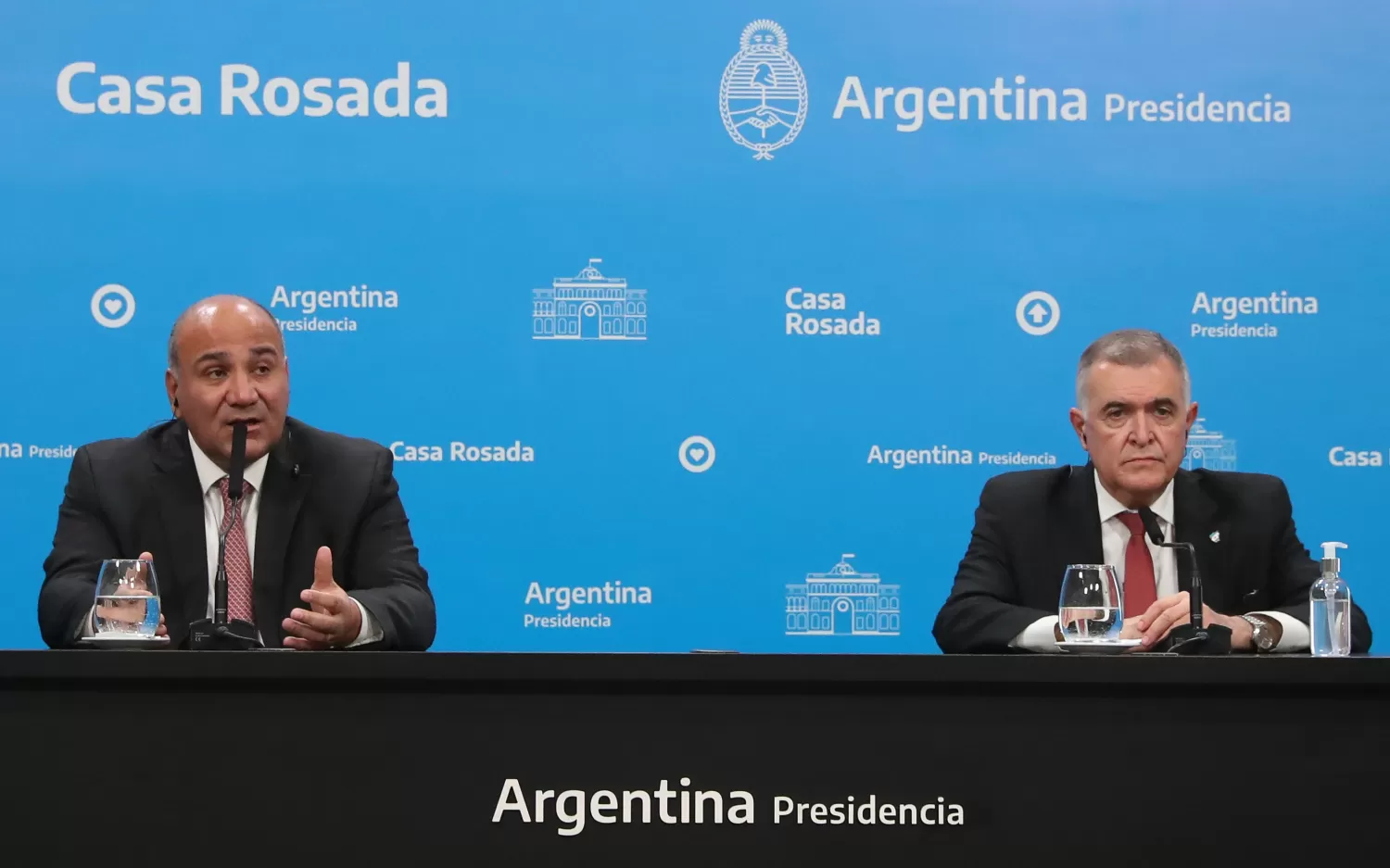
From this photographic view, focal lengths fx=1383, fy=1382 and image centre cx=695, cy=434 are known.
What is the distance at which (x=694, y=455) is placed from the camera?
404cm

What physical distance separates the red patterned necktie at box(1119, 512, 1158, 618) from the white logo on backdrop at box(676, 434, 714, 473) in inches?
54.8

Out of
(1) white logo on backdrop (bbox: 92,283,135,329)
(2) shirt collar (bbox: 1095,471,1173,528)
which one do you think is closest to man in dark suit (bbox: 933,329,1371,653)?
(2) shirt collar (bbox: 1095,471,1173,528)

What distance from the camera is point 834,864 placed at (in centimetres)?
185

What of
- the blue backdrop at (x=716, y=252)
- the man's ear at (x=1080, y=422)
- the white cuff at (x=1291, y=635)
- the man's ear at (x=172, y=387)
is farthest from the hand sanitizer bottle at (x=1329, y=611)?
the man's ear at (x=172, y=387)

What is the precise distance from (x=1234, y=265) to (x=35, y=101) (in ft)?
11.4

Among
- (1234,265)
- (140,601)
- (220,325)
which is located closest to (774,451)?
(1234,265)

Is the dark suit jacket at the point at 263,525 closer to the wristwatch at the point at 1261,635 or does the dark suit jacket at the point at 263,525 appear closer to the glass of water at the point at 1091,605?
the glass of water at the point at 1091,605

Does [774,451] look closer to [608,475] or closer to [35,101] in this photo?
[608,475]

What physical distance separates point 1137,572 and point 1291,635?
0.34 meters

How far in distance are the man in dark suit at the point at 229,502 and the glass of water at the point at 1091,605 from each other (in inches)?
49.6

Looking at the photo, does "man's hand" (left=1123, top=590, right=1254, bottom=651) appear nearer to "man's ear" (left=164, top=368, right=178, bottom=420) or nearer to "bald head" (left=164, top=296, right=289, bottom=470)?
"bald head" (left=164, top=296, right=289, bottom=470)

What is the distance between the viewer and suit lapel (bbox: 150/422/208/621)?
2877 millimetres

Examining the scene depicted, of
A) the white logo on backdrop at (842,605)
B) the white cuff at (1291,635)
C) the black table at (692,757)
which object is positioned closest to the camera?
the black table at (692,757)

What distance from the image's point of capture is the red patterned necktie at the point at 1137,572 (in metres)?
2.82
